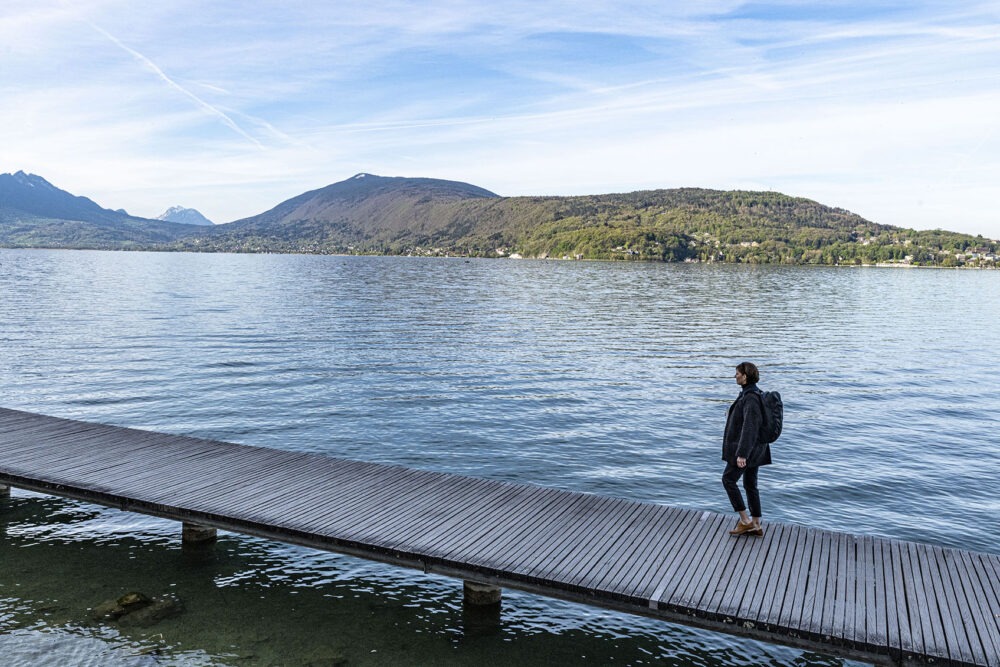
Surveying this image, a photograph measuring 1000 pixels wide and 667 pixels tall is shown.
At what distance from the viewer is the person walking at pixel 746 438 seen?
10930mm

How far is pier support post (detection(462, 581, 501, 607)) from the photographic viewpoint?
38.2 ft

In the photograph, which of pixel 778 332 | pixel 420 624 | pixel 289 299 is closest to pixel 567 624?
pixel 420 624

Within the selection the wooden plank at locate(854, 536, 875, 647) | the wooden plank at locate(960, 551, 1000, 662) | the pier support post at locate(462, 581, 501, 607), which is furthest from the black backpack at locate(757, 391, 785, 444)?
the pier support post at locate(462, 581, 501, 607)

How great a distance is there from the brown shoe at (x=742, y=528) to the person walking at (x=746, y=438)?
1.10ft

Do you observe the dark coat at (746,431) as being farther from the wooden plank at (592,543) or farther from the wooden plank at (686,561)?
the wooden plank at (592,543)

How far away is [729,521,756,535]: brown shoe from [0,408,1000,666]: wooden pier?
0.13m

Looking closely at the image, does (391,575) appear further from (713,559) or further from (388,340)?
(388,340)

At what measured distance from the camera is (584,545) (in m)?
11.8

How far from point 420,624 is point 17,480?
30.4 feet

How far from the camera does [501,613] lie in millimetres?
12078

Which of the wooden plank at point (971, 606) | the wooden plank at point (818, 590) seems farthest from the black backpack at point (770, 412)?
the wooden plank at point (971, 606)

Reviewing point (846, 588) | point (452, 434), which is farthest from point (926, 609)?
point (452, 434)

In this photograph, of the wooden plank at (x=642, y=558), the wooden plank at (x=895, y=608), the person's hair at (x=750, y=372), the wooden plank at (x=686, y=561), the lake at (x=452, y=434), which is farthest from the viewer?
the lake at (x=452, y=434)

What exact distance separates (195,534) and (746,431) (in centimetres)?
1035
